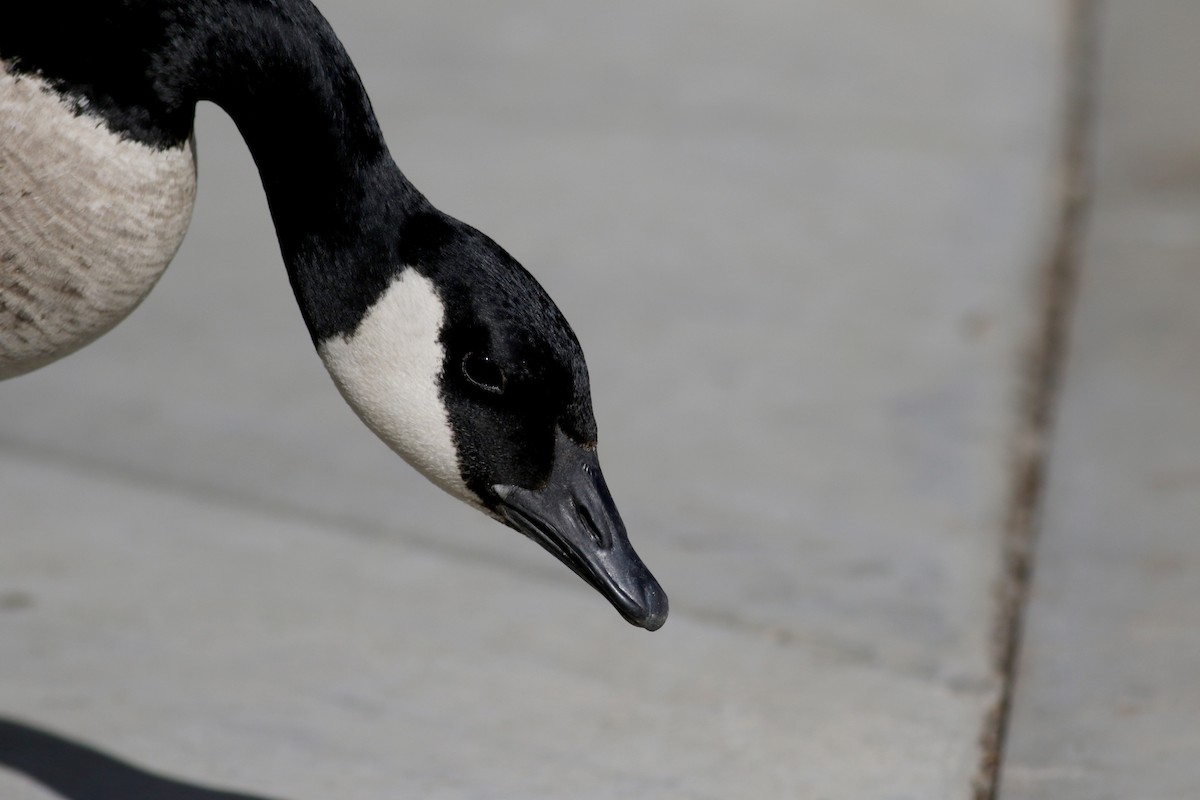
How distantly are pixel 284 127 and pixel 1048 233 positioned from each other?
3.08 meters

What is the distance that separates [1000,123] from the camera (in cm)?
561

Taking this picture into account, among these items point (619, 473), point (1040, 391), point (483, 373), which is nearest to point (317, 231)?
point (483, 373)

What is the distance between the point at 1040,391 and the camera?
163 inches

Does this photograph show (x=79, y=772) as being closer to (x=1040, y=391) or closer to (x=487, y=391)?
(x=487, y=391)

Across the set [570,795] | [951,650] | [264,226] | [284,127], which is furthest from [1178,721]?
[264,226]

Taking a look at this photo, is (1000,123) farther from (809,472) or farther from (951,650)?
(951,650)

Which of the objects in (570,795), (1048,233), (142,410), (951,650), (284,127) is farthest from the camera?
(1048,233)

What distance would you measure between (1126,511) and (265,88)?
6.99 feet

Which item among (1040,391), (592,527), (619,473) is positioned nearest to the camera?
(592,527)

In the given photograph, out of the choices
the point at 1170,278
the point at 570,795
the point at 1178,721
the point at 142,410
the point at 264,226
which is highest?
the point at 1170,278

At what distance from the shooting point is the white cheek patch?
2312 mm

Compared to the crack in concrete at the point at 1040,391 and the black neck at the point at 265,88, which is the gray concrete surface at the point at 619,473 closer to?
the crack in concrete at the point at 1040,391

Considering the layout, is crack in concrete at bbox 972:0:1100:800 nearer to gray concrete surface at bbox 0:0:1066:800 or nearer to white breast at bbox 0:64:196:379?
gray concrete surface at bbox 0:0:1066:800

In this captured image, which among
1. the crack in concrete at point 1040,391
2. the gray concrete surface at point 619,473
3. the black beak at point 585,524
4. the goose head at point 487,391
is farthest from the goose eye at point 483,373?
the crack in concrete at point 1040,391
